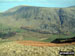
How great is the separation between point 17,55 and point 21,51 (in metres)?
2.15

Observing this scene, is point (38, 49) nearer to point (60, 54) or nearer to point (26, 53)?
point (26, 53)

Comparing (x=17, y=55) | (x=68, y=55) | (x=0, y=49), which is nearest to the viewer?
(x=68, y=55)

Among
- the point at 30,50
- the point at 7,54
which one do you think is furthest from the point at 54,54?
the point at 7,54

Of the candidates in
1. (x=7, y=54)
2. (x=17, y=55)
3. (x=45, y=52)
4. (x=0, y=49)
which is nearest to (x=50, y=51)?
(x=45, y=52)

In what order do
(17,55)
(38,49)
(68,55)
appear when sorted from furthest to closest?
(38,49), (17,55), (68,55)

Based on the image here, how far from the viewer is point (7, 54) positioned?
3356 cm

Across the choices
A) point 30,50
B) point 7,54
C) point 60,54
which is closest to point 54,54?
point 60,54

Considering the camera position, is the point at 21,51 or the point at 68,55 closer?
the point at 68,55

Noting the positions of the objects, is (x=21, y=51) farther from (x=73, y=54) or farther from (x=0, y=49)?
(x=73, y=54)

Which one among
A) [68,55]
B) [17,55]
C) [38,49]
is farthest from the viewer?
[38,49]

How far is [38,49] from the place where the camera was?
34.8m

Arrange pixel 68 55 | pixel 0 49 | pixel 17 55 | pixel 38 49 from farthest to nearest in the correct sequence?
pixel 0 49
pixel 38 49
pixel 17 55
pixel 68 55

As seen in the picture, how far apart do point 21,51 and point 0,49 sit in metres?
6.77

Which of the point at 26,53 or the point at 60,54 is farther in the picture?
the point at 26,53
